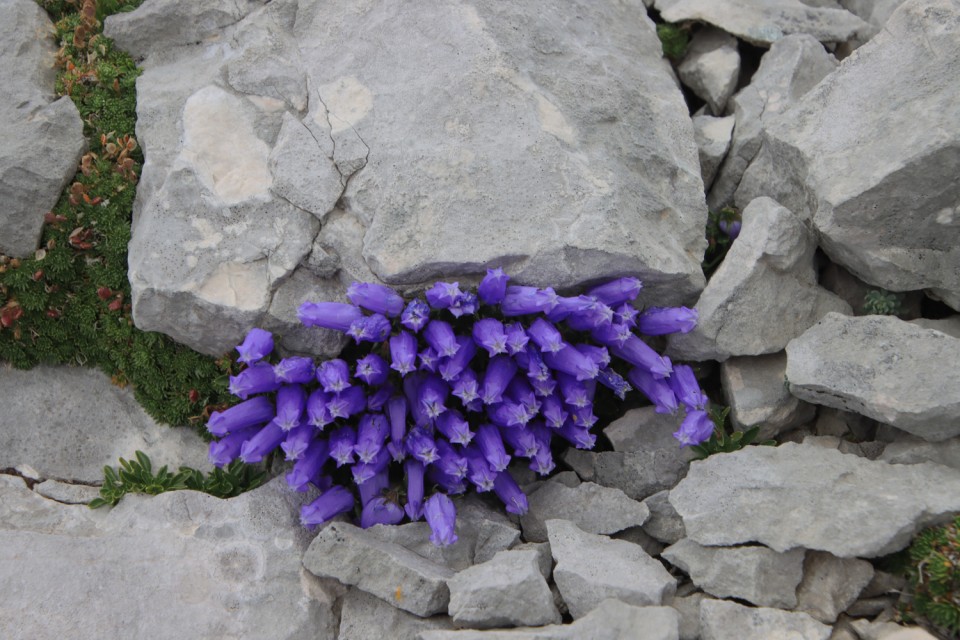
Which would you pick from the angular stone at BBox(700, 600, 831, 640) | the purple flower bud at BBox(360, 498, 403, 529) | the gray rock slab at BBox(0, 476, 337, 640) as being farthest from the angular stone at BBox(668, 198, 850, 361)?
the gray rock slab at BBox(0, 476, 337, 640)

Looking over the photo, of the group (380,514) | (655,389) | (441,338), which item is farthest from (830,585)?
(380,514)

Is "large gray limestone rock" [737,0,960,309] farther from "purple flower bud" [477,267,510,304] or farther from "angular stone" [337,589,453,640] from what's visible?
"angular stone" [337,589,453,640]

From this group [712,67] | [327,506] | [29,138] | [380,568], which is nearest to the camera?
[380,568]

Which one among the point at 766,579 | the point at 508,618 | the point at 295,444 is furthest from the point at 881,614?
the point at 295,444

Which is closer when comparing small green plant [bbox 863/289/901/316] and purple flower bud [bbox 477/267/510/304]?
purple flower bud [bbox 477/267/510/304]

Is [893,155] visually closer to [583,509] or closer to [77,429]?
[583,509]

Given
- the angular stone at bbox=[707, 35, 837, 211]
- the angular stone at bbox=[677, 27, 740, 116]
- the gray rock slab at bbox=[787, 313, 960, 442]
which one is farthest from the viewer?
the angular stone at bbox=[677, 27, 740, 116]

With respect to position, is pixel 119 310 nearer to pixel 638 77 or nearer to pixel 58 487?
pixel 58 487
